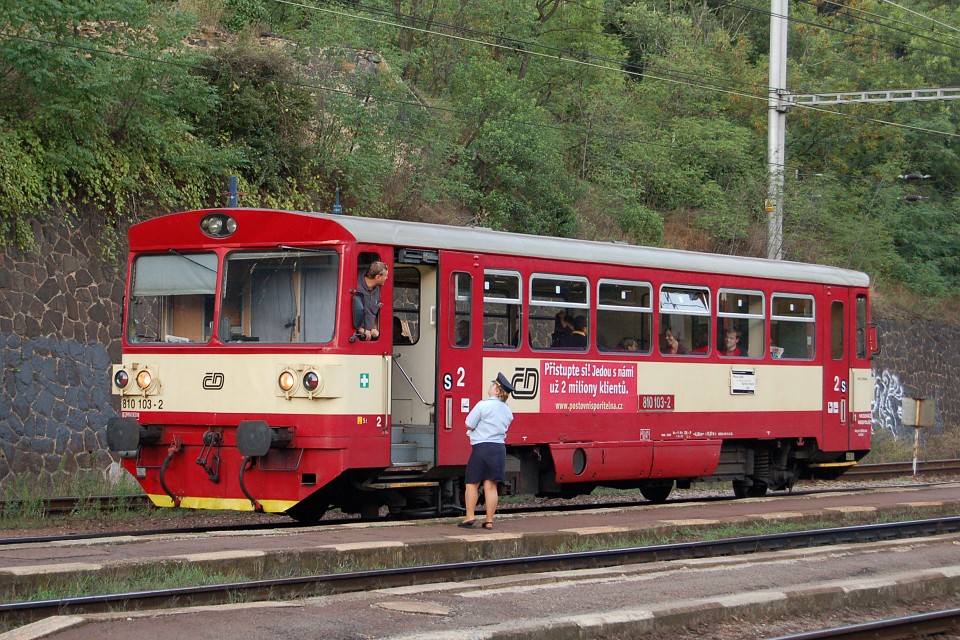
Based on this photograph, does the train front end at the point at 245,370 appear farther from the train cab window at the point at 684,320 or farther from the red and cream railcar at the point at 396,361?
the train cab window at the point at 684,320

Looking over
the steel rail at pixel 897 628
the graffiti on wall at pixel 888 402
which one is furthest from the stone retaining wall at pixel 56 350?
the graffiti on wall at pixel 888 402

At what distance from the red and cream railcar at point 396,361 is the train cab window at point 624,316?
25 millimetres

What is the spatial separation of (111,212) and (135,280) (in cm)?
585

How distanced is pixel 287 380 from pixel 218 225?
1.89m

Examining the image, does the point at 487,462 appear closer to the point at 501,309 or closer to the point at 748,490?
the point at 501,309

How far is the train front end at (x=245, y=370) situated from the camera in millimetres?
12430

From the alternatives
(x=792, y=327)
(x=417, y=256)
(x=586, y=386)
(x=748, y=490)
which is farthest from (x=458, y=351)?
(x=748, y=490)

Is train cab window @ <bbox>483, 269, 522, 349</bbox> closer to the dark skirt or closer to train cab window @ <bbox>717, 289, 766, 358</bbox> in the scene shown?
the dark skirt

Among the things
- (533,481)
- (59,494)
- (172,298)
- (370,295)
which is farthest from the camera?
(59,494)

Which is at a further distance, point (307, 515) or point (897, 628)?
point (307, 515)

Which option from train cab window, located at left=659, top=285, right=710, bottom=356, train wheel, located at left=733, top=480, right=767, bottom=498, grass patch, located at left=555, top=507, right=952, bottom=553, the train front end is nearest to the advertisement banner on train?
train cab window, located at left=659, top=285, right=710, bottom=356

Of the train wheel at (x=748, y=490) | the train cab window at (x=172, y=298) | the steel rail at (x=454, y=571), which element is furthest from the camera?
the train wheel at (x=748, y=490)

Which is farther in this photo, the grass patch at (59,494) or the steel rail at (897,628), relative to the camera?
the grass patch at (59,494)

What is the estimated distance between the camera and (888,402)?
3328 centimetres
